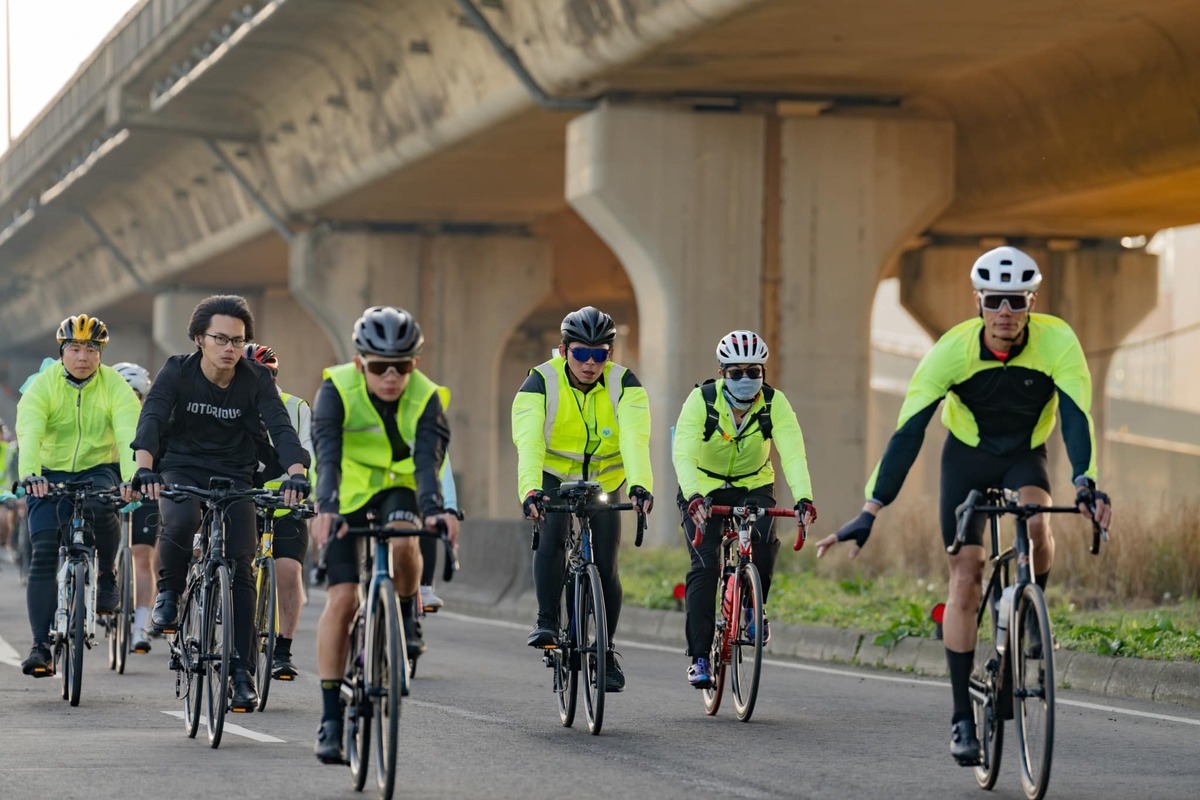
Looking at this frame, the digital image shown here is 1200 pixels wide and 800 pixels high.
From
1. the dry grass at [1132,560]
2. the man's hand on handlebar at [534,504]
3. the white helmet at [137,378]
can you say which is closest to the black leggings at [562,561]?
the man's hand on handlebar at [534,504]

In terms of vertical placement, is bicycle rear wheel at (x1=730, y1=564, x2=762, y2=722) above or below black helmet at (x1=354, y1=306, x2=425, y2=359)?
below

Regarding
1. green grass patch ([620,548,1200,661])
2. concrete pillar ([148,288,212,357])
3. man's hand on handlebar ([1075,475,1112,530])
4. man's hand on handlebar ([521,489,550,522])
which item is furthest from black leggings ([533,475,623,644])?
concrete pillar ([148,288,212,357])

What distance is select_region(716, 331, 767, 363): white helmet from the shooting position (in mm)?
12250

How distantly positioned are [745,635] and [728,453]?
0.99 metres

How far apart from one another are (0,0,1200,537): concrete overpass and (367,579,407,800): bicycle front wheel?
39.6 feet

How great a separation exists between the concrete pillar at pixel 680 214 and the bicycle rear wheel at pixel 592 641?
14.6 m

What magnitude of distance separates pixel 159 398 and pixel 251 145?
29.1 m

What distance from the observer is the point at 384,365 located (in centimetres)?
913

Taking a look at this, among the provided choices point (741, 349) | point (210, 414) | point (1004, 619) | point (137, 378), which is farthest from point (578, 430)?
point (137, 378)

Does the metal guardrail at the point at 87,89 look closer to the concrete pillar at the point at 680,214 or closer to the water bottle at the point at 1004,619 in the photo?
the concrete pillar at the point at 680,214

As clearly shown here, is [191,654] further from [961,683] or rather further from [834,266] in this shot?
[834,266]

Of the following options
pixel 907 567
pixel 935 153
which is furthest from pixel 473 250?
pixel 907 567

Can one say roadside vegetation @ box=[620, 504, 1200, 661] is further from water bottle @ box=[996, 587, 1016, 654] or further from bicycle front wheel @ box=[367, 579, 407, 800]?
bicycle front wheel @ box=[367, 579, 407, 800]

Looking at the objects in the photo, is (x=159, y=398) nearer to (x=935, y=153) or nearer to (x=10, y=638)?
(x=10, y=638)
